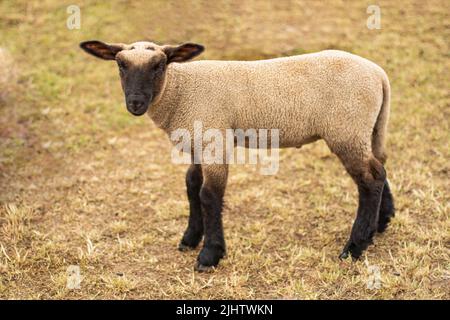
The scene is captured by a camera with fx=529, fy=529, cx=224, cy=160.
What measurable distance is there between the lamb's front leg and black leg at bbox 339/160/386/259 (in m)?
1.48

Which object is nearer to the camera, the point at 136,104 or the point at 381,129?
the point at 136,104

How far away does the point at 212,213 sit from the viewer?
6.10 meters

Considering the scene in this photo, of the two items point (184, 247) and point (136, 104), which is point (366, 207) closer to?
point (184, 247)

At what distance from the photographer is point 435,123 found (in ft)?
31.1

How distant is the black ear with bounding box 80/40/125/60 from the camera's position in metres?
5.80

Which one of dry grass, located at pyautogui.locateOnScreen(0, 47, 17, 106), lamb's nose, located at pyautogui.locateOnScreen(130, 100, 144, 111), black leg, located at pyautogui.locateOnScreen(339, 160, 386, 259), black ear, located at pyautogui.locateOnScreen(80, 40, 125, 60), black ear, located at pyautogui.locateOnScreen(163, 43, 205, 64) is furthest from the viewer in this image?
dry grass, located at pyautogui.locateOnScreen(0, 47, 17, 106)

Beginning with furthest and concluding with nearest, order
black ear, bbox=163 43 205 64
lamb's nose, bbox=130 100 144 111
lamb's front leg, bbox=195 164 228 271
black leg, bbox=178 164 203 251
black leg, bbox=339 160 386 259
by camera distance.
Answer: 1. black leg, bbox=178 164 203 251
2. black leg, bbox=339 160 386 259
3. lamb's front leg, bbox=195 164 228 271
4. black ear, bbox=163 43 205 64
5. lamb's nose, bbox=130 100 144 111

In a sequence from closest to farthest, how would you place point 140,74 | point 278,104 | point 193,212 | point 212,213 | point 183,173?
point 140,74, point 278,104, point 212,213, point 193,212, point 183,173

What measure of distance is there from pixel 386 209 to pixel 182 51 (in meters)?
3.29

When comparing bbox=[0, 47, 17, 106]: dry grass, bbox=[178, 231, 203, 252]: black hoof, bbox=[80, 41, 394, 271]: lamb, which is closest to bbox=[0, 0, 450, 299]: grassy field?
bbox=[0, 47, 17, 106]: dry grass

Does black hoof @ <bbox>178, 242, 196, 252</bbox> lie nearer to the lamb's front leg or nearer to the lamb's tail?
the lamb's front leg

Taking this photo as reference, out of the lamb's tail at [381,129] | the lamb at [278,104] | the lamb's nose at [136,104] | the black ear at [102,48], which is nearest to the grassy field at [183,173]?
the lamb at [278,104]

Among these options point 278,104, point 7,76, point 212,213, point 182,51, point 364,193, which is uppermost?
point 182,51

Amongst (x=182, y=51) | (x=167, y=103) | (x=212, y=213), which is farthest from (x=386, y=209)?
(x=182, y=51)
